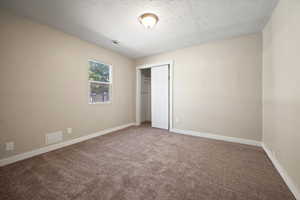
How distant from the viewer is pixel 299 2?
1.16 m

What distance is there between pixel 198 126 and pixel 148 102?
2475 mm

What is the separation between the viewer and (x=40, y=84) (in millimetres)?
2121

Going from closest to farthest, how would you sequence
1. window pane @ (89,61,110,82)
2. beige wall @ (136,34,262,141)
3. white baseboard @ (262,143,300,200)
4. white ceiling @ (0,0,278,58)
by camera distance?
white baseboard @ (262,143,300,200) < white ceiling @ (0,0,278,58) < beige wall @ (136,34,262,141) < window pane @ (89,61,110,82)

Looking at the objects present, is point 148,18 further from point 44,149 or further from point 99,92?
point 44,149

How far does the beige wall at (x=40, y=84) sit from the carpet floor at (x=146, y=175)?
52cm

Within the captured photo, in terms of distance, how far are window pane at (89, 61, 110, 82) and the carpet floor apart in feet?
5.82

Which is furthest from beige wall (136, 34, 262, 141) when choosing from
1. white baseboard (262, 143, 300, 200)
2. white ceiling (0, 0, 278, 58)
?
white baseboard (262, 143, 300, 200)

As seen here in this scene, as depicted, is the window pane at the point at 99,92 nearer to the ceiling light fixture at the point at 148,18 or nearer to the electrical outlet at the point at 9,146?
the electrical outlet at the point at 9,146

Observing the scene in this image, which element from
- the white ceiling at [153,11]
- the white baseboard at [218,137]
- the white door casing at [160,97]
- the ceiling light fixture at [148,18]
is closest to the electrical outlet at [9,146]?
the white ceiling at [153,11]

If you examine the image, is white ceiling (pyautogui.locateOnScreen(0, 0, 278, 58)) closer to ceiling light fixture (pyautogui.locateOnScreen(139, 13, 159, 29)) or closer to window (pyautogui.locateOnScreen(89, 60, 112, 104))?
ceiling light fixture (pyautogui.locateOnScreen(139, 13, 159, 29))

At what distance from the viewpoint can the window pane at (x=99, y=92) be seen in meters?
3.06

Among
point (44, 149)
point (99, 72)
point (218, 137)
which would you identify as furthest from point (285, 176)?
point (99, 72)

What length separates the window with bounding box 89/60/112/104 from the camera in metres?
3.03

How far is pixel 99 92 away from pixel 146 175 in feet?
8.23
